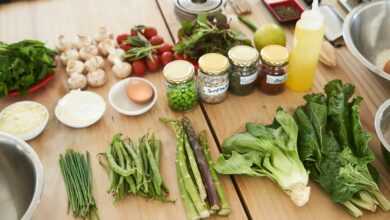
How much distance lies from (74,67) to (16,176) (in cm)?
38

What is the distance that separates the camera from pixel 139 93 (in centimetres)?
110

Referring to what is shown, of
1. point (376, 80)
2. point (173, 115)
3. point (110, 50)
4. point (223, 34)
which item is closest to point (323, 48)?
point (376, 80)

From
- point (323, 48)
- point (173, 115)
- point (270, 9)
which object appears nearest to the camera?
point (173, 115)

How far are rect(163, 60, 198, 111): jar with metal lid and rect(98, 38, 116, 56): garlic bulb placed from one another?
0.28 meters

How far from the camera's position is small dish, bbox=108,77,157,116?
109cm

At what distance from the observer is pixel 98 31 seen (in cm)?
133

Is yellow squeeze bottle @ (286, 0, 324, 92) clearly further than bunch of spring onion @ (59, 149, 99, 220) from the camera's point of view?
Yes

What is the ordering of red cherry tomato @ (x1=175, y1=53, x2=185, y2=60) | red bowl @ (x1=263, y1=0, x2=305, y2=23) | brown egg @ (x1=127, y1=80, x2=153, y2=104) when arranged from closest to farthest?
brown egg @ (x1=127, y1=80, x2=153, y2=104) → red cherry tomato @ (x1=175, y1=53, x2=185, y2=60) → red bowl @ (x1=263, y1=0, x2=305, y2=23)

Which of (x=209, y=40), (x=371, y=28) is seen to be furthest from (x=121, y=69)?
(x=371, y=28)

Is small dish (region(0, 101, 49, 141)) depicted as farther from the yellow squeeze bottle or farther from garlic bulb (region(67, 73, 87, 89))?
the yellow squeeze bottle

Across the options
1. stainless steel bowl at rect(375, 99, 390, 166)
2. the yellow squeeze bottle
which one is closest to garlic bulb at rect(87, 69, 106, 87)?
the yellow squeeze bottle

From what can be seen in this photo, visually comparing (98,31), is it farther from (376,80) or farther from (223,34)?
(376,80)

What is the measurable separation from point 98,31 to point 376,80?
0.87 meters

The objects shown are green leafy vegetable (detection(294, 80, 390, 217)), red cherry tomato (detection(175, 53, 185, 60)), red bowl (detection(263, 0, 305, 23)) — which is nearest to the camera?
green leafy vegetable (detection(294, 80, 390, 217))
